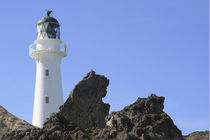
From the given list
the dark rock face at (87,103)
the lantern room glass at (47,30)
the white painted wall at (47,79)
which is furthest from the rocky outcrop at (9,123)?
the lantern room glass at (47,30)

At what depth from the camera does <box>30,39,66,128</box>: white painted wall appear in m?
49.1

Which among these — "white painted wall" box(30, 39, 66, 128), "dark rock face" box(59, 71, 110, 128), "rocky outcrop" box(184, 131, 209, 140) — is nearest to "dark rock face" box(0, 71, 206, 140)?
"rocky outcrop" box(184, 131, 209, 140)

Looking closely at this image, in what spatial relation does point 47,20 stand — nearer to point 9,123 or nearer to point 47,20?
point 47,20

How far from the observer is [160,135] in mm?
18156

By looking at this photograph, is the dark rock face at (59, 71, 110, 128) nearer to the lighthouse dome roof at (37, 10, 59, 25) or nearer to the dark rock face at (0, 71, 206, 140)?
the dark rock face at (0, 71, 206, 140)

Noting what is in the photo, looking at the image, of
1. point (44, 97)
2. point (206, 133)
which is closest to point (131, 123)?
point (206, 133)

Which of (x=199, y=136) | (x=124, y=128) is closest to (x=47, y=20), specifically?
(x=199, y=136)

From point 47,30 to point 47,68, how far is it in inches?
149

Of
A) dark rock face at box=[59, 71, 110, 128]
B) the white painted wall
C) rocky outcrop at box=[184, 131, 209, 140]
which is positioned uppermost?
the white painted wall

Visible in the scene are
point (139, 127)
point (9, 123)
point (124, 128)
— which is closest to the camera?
point (139, 127)

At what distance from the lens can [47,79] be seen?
50531 millimetres

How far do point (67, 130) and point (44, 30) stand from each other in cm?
3348

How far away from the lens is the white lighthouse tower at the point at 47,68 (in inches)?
1938

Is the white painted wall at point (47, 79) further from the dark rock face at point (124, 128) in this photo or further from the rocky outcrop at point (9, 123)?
the dark rock face at point (124, 128)
